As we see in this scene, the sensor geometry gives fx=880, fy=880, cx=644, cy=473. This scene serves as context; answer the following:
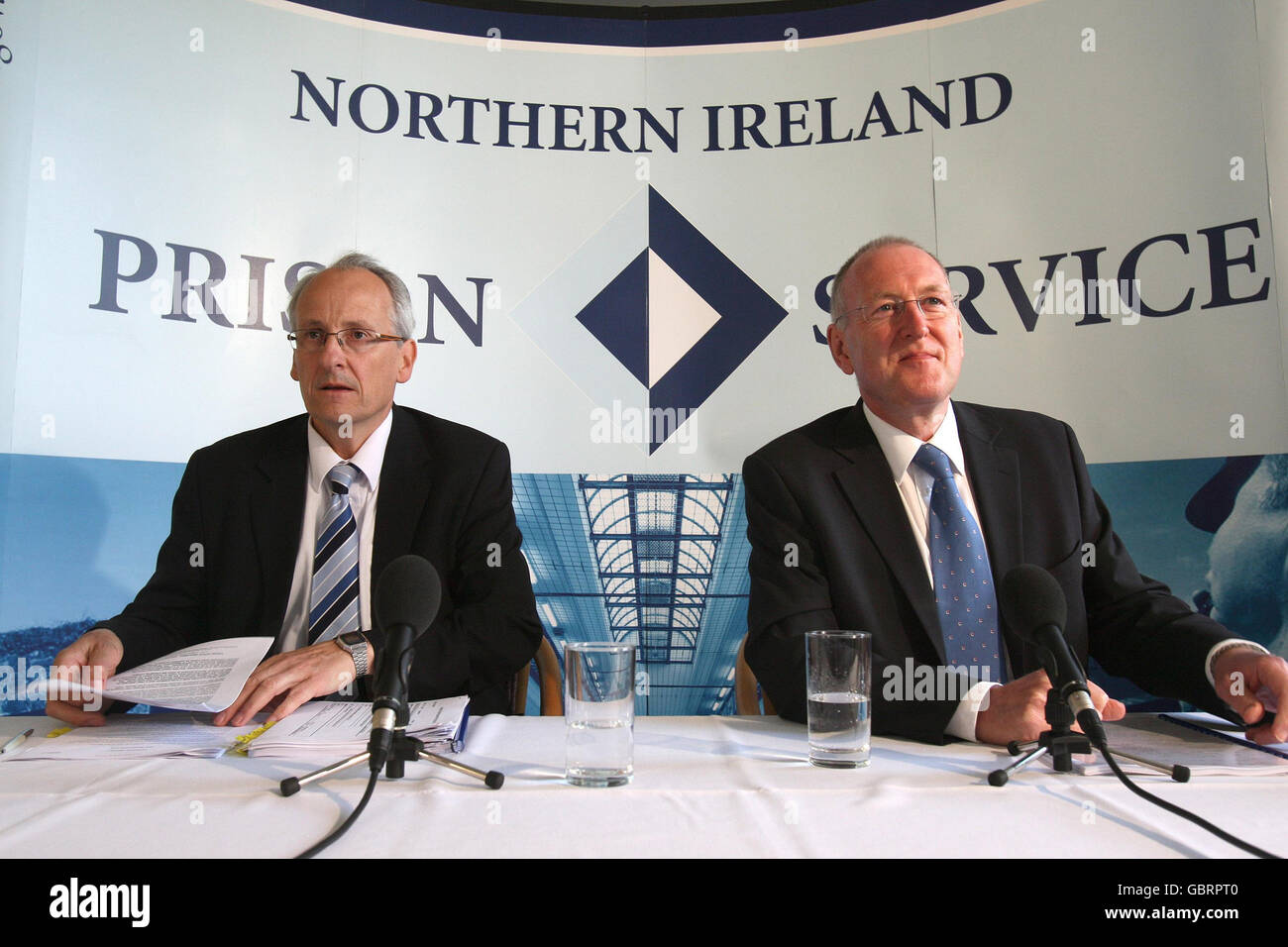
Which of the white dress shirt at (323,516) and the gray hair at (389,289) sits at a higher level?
the gray hair at (389,289)

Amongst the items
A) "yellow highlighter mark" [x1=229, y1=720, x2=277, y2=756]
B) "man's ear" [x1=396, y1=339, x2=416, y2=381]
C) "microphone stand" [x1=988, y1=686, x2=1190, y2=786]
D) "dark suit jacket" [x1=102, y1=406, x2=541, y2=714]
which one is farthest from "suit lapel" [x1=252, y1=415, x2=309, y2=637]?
"microphone stand" [x1=988, y1=686, x2=1190, y2=786]

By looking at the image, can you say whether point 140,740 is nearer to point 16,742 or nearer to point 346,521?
point 16,742

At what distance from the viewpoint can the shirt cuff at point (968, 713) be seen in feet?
4.09

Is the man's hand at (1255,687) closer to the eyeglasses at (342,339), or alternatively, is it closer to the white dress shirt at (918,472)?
the white dress shirt at (918,472)

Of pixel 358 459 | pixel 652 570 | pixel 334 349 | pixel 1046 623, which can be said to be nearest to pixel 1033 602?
pixel 1046 623

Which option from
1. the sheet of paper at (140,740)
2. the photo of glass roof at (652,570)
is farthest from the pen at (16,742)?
the photo of glass roof at (652,570)

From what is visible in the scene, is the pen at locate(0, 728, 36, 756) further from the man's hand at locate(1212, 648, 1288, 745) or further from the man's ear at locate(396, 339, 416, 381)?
the man's hand at locate(1212, 648, 1288, 745)

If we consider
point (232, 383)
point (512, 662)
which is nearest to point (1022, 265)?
point (512, 662)

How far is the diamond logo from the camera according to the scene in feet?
10.1

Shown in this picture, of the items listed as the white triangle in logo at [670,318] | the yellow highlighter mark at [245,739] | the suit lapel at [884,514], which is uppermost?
the white triangle in logo at [670,318]

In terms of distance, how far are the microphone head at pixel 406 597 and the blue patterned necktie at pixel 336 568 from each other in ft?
2.72

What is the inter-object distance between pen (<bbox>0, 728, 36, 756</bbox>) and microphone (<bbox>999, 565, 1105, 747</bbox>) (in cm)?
132
